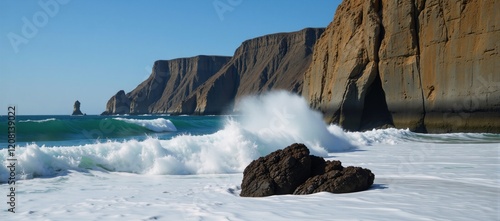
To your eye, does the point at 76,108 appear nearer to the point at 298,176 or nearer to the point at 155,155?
the point at 155,155

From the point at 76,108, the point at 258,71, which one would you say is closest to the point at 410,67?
the point at 258,71

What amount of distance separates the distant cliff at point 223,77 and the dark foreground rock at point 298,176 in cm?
9170

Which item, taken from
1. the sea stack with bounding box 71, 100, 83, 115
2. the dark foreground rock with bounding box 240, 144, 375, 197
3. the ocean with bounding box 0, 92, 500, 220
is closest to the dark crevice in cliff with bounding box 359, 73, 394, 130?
the ocean with bounding box 0, 92, 500, 220

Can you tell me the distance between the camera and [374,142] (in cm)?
2038

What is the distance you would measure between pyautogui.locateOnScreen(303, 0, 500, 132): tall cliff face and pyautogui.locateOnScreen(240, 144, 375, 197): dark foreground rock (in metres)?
17.8

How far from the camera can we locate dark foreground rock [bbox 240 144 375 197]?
22.6 ft

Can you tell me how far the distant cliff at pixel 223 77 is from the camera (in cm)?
11498

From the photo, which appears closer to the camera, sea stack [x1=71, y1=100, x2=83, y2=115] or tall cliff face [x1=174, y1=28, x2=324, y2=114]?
tall cliff face [x1=174, y1=28, x2=324, y2=114]

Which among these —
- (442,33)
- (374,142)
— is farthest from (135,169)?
(442,33)

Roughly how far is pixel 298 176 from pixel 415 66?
21.8 meters

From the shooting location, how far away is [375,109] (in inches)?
1246

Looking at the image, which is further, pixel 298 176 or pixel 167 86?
pixel 167 86

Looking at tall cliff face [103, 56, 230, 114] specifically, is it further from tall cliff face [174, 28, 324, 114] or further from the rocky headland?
the rocky headland

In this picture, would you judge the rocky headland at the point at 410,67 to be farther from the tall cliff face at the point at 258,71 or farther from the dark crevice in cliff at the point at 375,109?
the tall cliff face at the point at 258,71
